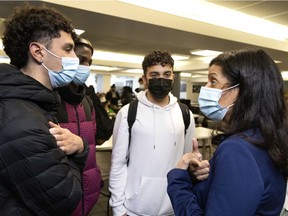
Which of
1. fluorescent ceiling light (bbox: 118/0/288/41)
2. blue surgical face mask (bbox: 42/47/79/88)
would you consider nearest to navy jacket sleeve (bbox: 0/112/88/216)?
blue surgical face mask (bbox: 42/47/79/88)

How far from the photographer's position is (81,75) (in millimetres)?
1389

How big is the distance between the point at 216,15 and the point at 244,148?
331cm

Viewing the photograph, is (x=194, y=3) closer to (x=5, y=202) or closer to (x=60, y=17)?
(x=60, y=17)

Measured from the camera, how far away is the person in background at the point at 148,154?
139 centimetres

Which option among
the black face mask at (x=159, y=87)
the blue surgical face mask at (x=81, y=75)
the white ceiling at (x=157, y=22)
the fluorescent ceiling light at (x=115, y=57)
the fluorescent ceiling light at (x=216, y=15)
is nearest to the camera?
the blue surgical face mask at (x=81, y=75)

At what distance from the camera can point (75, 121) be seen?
1.29 meters

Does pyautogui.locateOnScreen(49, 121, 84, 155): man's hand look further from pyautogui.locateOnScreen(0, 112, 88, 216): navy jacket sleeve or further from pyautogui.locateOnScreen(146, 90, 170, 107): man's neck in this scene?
pyautogui.locateOnScreen(146, 90, 170, 107): man's neck

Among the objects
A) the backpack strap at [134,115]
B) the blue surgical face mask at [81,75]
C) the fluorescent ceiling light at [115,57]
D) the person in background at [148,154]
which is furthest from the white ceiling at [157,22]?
the fluorescent ceiling light at [115,57]

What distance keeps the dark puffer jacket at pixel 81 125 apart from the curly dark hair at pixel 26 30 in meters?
0.35

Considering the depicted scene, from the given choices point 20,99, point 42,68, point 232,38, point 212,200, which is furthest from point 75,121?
point 232,38

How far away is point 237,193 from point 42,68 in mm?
867

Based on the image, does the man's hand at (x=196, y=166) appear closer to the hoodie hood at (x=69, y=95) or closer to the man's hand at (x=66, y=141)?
the man's hand at (x=66, y=141)

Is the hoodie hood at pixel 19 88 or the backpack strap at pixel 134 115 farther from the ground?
the hoodie hood at pixel 19 88

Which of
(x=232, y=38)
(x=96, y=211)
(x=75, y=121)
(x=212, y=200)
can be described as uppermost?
(x=232, y=38)
